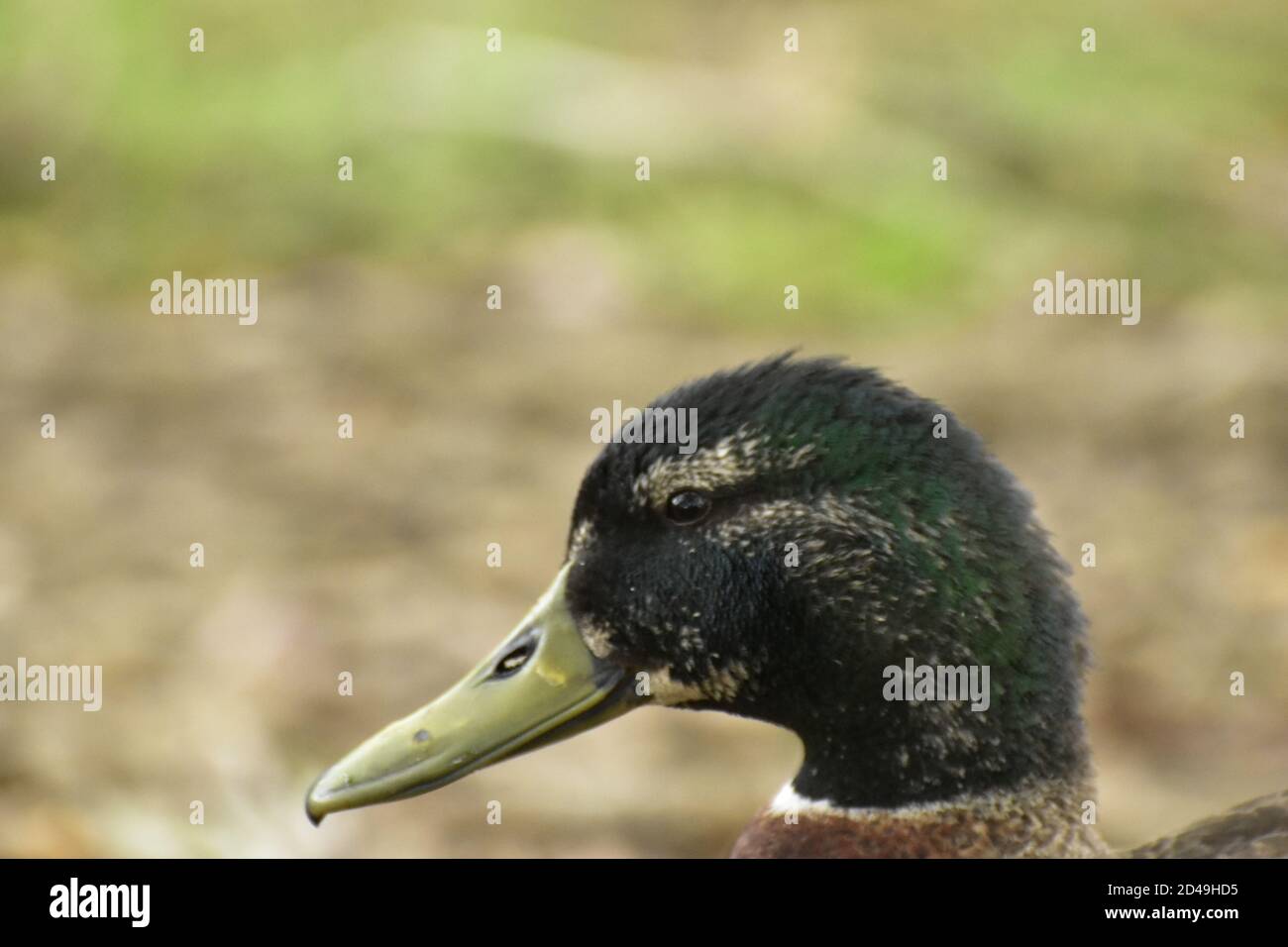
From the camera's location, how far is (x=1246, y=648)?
5.06m

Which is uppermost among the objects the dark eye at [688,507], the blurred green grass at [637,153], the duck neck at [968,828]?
the blurred green grass at [637,153]

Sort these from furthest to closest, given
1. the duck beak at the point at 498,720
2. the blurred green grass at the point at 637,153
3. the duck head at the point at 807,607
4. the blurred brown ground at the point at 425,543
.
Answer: the blurred green grass at the point at 637,153
the blurred brown ground at the point at 425,543
the duck beak at the point at 498,720
the duck head at the point at 807,607

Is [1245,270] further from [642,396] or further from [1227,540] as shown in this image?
[642,396]

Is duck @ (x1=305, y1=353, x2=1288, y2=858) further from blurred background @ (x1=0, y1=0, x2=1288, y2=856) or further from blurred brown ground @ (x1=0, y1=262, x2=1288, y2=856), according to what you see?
blurred background @ (x1=0, y1=0, x2=1288, y2=856)

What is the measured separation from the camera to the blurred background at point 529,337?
4816mm

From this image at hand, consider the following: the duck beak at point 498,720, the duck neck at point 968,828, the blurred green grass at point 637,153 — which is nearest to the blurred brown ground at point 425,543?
the blurred green grass at point 637,153

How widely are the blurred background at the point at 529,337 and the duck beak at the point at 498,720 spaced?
4.60 feet

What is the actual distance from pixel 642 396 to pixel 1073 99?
110 inches

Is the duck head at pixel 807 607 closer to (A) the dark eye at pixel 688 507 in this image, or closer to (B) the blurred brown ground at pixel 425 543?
(A) the dark eye at pixel 688 507

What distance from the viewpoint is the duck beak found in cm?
300

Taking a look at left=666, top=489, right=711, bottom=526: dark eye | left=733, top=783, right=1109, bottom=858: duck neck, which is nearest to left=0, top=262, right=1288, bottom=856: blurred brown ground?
left=733, top=783, right=1109, bottom=858: duck neck

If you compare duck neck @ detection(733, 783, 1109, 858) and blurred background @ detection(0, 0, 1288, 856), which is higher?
blurred background @ detection(0, 0, 1288, 856)

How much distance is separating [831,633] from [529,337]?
14.3 feet

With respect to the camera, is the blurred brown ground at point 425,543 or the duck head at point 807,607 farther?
the blurred brown ground at point 425,543
